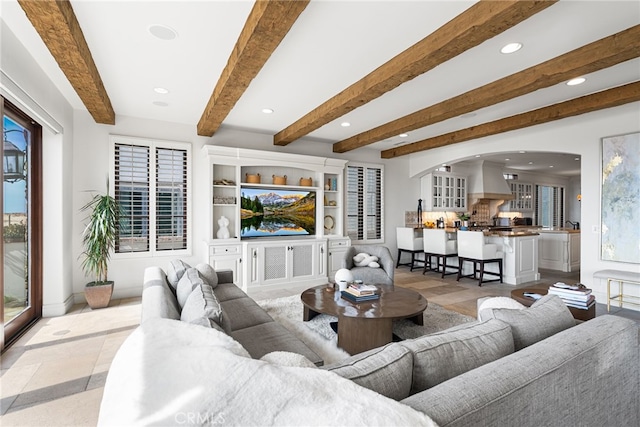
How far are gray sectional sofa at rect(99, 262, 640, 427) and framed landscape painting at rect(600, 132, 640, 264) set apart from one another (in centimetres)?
359

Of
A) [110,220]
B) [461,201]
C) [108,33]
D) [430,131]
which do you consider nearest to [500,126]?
[430,131]

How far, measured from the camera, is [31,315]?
3445 millimetres

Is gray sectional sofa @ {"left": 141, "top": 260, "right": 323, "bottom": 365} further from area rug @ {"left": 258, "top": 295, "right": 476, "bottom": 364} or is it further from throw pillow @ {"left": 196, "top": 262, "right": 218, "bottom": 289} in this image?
area rug @ {"left": 258, "top": 295, "right": 476, "bottom": 364}

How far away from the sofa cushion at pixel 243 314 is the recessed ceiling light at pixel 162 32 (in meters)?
2.23

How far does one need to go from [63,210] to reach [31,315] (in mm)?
1221

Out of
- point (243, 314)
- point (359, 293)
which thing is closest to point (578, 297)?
point (359, 293)

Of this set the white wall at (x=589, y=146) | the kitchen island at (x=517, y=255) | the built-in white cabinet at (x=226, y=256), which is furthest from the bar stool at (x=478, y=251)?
the built-in white cabinet at (x=226, y=256)

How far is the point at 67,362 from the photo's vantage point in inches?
102

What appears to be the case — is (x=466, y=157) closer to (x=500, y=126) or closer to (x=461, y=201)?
(x=500, y=126)

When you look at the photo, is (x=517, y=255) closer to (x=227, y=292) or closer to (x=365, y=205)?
(x=365, y=205)

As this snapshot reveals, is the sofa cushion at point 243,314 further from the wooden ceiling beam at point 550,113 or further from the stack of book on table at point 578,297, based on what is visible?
the wooden ceiling beam at point 550,113

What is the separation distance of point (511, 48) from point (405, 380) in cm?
286

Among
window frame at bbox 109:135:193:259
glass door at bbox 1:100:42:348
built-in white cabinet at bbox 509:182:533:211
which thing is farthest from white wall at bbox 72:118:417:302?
built-in white cabinet at bbox 509:182:533:211

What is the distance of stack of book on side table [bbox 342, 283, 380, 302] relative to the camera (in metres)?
3.02
